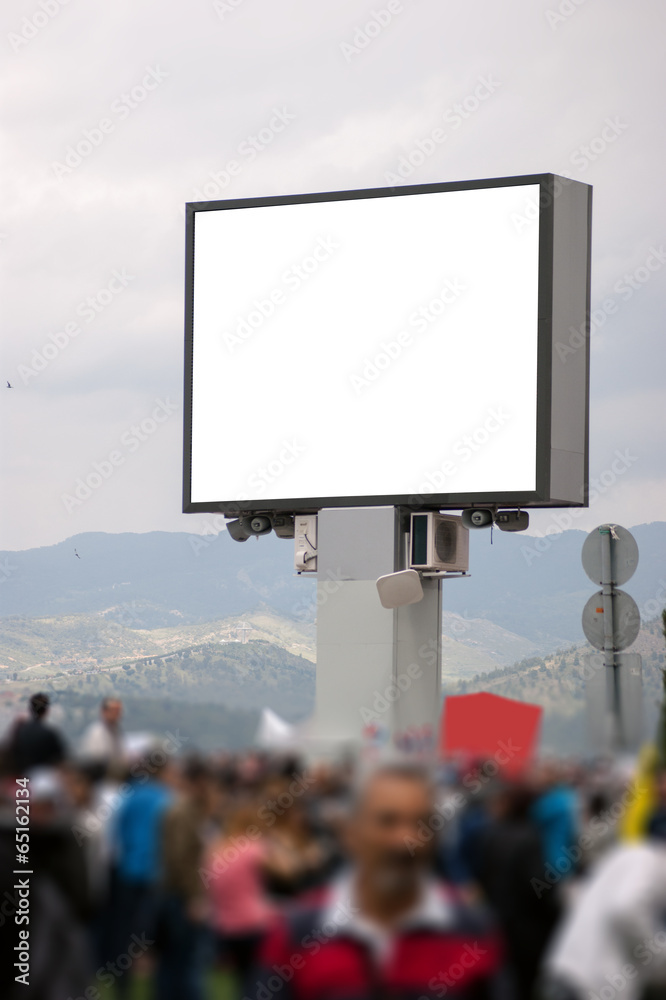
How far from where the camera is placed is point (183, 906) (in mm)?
3762

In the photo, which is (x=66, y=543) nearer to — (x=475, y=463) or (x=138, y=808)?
(x=475, y=463)

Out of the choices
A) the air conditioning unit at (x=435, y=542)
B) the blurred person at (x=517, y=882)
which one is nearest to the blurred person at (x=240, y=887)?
the blurred person at (x=517, y=882)

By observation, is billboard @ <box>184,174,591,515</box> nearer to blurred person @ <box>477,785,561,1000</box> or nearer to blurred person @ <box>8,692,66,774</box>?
blurred person @ <box>8,692,66,774</box>

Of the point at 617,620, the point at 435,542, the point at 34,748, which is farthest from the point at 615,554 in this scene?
the point at 34,748

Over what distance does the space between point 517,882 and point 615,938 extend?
0.99 feet

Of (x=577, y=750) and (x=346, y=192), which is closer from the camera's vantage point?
(x=577, y=750)

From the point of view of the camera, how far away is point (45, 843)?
12.8 ft

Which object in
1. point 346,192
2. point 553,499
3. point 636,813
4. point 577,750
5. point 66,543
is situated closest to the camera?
point 636,813

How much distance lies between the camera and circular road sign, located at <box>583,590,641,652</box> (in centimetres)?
1177

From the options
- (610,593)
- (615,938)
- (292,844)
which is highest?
(610,593)

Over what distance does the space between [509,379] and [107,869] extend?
9.05 metres

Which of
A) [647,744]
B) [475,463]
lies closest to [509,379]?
[475,463]

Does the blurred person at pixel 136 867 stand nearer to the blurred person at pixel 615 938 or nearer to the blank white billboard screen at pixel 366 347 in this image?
the blurred person at pixel 615 938

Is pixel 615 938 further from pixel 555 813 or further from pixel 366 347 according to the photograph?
pixel 366 347
